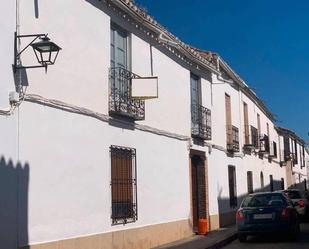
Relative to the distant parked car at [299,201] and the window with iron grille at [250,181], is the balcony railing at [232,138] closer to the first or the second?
the distant parked car at [299,201]

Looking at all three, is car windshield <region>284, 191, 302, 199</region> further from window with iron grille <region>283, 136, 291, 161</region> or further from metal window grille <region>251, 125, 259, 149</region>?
window with iron grille <region>283, 136, 291, 161</region>

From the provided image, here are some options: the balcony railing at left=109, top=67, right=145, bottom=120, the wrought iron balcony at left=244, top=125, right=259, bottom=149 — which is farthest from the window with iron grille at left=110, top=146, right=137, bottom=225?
the wrought iron balcony at left=244, top=125, right=259, bottom=149

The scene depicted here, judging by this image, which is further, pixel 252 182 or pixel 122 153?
pixel 252 182

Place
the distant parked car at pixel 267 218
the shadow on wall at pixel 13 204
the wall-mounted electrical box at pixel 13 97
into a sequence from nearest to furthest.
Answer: the shadow on wall at pixel 13 204 → the wall-mounted electrical box at pixel 13 97 → the distant parked car at pixel 267 218

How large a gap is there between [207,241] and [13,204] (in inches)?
317

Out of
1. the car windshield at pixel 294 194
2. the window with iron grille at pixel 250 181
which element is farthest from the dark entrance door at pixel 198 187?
the window with iron grille at pixel 250 181

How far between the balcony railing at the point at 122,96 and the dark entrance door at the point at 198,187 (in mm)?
5534

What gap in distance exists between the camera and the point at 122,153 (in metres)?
12.6

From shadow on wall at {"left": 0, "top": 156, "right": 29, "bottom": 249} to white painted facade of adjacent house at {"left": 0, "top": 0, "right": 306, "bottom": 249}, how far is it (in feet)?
0.08

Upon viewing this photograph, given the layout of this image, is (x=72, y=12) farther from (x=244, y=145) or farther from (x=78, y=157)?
(x=244, y=145)

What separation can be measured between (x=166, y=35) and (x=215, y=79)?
583 cm

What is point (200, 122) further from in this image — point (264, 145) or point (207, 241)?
point (264, 145)

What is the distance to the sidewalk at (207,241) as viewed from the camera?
46.2 ft

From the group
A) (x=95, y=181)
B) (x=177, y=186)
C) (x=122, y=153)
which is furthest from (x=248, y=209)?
(x=95, y=181)
